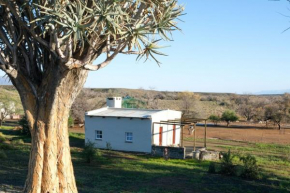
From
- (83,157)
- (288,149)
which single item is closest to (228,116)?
(288,149)

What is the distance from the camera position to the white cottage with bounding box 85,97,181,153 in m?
24.6

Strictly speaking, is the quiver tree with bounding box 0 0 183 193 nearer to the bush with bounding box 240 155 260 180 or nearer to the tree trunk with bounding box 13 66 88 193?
the tree trunk with bounding box 13 66 88 193

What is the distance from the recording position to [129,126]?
25250mm

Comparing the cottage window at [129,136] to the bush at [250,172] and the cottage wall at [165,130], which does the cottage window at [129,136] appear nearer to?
the cottage wall at [165,130]

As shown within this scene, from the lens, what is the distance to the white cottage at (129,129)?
24.6 m

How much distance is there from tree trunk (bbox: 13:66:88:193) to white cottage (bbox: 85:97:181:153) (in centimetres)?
1542

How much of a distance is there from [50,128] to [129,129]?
16663 millimetres

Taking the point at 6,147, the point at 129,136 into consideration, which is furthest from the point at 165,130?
the point at 6,147

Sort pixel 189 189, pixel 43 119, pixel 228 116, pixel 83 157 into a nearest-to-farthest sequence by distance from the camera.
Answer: pixel 43 119, pixel 189 189, pixel 83 157, pixel 228 116

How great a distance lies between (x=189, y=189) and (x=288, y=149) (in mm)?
17373

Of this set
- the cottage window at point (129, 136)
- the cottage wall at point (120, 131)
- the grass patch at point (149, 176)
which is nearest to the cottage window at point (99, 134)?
the cottage wall at point (120, 131)

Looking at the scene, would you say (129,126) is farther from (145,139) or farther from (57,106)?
(57,106)

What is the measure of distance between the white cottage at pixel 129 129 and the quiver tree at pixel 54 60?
15.5 meters

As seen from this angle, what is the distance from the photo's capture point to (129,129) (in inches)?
995
